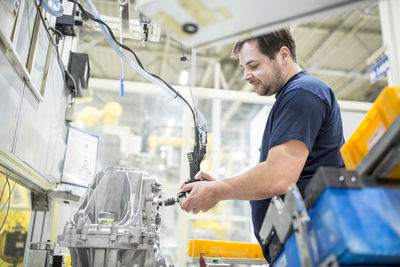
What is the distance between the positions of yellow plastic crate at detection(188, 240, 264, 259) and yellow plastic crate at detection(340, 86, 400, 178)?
152 centimetres

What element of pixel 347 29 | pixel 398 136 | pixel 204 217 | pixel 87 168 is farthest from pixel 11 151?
pixel 347 29

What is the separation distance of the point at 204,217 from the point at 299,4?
344 cm

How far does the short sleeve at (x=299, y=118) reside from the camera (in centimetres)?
108

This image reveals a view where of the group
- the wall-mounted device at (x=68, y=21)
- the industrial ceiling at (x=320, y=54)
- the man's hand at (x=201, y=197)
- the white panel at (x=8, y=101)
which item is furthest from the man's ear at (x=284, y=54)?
the industrial ceiling at (x=320, y=54)

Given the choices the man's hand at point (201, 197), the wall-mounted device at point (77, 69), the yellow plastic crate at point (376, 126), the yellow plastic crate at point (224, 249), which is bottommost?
the yellow plastic crate at point (224, 249)

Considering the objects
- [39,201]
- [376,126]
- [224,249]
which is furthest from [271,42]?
[39,201]

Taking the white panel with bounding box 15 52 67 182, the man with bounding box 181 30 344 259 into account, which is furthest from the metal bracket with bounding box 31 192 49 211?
the man with bounding box 181 30 344 259

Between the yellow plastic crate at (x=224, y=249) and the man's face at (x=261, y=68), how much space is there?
123 cm

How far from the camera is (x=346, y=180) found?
2.23ft

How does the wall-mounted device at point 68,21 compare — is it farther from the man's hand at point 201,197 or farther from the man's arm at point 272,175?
the man's arm at point 272,175

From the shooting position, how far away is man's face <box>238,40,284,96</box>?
1407 millimetres

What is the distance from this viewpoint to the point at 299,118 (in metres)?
1.09

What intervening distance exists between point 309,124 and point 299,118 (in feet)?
0.12

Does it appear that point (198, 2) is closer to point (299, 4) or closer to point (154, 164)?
point (299, 4)
